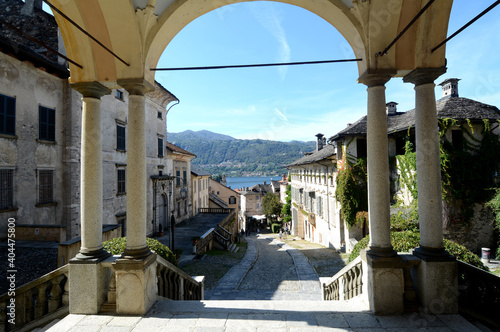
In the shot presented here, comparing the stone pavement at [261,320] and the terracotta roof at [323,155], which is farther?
the terracotta roof at [323,155]

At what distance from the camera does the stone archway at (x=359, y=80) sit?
14.4ft

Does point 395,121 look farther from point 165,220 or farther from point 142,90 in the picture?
point 165,220

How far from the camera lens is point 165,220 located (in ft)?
74.3

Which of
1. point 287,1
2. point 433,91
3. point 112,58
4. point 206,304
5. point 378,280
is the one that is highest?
point 287,1

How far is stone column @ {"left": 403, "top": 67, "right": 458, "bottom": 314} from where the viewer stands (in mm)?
4148

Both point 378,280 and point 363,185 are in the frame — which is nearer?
point 378,280

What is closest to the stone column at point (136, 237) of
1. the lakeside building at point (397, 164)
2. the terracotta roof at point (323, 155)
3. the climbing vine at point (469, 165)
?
the lakeside building at point (397, 164)

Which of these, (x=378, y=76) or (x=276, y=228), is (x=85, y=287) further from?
(x=276, y=228)

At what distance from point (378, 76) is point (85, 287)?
6.41 meters

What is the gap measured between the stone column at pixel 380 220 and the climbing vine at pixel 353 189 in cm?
1374

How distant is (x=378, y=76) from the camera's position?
4562 mm

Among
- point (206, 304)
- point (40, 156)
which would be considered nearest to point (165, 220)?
point (40, 156)

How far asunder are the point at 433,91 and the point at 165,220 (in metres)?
22.0

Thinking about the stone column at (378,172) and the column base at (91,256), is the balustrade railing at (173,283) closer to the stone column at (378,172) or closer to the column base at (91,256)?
the column base at (91,256)
